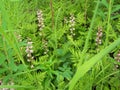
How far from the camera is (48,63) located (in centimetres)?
169

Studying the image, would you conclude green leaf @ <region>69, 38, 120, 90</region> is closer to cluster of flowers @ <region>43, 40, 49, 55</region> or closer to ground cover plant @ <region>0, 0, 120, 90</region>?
ground cover plant @ <region>0, 0, 120, 90</region>

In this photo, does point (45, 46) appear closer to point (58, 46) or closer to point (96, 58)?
point (58, 46)

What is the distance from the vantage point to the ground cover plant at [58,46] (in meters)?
1.55

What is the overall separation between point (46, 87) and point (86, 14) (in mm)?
845

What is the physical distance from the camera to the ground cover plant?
155 centimetres

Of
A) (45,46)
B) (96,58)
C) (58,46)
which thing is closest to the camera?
(96,58)

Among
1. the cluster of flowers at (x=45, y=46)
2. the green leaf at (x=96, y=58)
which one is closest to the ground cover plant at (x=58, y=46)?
the cluster of flowers at (x=45, y=46)

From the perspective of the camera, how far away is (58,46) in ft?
6.72

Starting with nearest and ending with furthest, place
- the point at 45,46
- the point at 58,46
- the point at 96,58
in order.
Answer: the point at 96,58 < the point at 45,46 < the point at 58,46

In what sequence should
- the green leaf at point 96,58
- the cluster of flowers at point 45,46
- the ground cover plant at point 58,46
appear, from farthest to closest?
the cluster of flowers at point 45,46 → the ground cover plant at point 58,46 → the green leaf at point 96,58

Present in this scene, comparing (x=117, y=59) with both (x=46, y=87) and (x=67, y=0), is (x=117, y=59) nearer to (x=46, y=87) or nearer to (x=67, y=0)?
(x=46, y=87)

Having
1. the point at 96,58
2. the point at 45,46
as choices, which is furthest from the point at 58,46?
the point at 96,58

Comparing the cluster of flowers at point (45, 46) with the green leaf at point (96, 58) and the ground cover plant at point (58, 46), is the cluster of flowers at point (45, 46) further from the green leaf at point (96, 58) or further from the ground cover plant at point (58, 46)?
the green leaf at point (96, 58)

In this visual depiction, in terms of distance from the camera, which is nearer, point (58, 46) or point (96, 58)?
point (96, 58)
